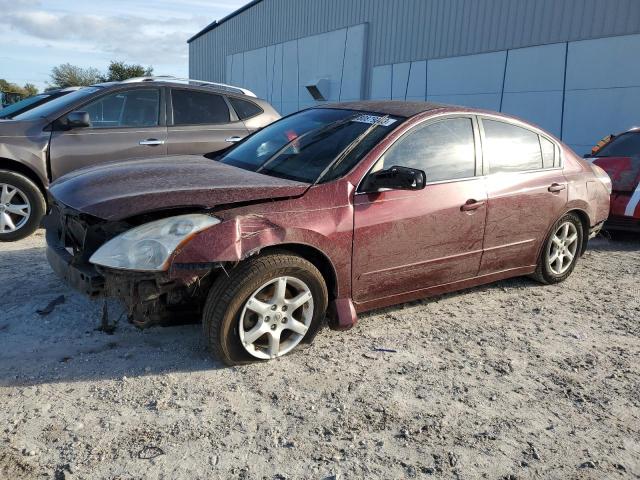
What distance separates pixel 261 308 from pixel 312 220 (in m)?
0.61

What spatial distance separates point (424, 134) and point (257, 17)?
2351 cm

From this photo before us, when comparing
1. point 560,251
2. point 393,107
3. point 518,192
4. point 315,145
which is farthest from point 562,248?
point 315,145

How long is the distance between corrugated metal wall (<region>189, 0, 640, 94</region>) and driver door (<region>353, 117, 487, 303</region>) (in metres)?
8.93

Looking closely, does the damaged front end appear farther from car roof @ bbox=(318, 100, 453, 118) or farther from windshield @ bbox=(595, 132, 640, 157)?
windshield @ bbox=(595, 132, 640, 157)

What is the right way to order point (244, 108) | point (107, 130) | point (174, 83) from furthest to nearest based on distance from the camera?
1. point (244, 108)
2. point (174, 83)
3. point (107, 130)

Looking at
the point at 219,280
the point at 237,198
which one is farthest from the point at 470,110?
the point at 219,280

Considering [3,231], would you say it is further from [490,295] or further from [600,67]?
[600,67]

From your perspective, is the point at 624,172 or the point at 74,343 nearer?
the point at 74,343

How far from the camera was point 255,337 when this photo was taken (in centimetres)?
327

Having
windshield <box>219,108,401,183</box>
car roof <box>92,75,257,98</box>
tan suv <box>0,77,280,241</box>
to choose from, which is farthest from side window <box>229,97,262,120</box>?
windshield <box>219,108,401,183</box>

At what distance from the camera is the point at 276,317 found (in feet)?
10.9

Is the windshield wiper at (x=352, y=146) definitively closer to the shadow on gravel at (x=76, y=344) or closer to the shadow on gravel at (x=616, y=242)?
the shadow on gravel at (x=76, y=344)

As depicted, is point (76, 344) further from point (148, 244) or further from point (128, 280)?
point (148, 244)

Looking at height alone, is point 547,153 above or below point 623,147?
below
